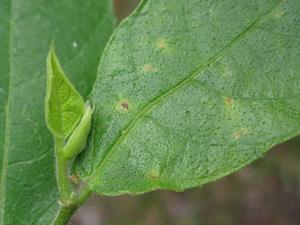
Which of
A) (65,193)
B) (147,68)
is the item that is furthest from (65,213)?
(147,68)

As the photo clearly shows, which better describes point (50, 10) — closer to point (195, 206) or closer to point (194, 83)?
point (194, 83)

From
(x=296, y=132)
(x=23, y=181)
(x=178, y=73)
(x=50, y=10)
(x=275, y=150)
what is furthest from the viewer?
(x=275, y=150)

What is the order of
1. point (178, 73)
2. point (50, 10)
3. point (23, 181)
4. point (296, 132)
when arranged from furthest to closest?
point (50, 10) → point (23, 181) → point (178, 73) → point (296, 132)

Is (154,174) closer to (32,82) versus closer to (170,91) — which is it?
(170,91)

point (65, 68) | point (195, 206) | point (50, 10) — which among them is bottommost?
point (195, 206)

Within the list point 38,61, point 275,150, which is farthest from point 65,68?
point 275,150

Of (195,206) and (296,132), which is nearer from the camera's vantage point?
(296,132)

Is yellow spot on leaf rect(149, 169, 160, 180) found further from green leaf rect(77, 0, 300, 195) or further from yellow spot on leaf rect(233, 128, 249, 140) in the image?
yellow spot on leaf rect(233, 128, 249, 140)
